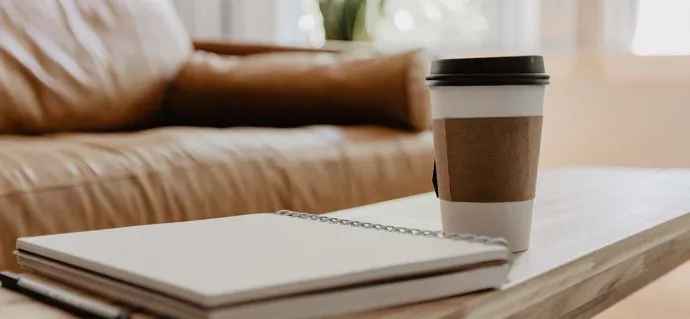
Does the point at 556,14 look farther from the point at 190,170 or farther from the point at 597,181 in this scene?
the point at 190,170

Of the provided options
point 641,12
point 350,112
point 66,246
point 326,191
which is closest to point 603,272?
point 66,246

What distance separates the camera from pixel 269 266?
0.48 meters

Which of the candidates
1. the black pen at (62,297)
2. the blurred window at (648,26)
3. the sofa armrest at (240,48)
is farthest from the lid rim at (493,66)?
the blurred window at (648,26)

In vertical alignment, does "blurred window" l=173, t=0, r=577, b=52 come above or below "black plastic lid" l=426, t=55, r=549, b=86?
below

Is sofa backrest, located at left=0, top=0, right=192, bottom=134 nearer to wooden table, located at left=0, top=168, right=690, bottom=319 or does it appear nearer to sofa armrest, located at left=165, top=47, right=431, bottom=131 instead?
sofa armrest, located at left=165, top=47, right=431, bottom=131

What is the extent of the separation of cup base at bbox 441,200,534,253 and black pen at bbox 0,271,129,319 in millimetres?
319

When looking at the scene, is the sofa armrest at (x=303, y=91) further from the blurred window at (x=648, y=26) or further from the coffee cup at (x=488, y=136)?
the blurred window at (x=648, y=26)

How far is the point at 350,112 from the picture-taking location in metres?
1.82

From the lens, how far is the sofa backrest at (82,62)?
5.26 feet

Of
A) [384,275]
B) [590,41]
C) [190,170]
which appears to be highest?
[384,275]

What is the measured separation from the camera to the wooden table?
532mm

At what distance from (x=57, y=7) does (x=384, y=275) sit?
4.87 ft

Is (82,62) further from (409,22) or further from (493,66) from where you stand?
(409,22)

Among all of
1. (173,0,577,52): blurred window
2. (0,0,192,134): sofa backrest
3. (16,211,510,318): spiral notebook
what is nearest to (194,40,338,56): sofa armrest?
(0,0,192,134): sofa backrest
